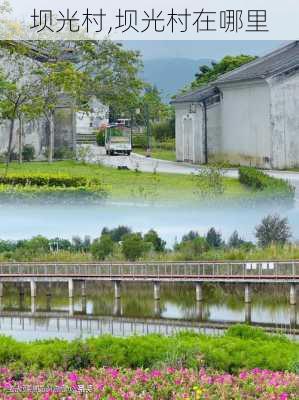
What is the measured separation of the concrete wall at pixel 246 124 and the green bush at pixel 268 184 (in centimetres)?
20

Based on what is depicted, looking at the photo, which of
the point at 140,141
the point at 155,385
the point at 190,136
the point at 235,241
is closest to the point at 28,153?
the point at 140,141

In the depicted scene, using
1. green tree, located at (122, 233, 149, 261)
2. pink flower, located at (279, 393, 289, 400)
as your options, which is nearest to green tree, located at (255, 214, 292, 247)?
green tree, located at (122, 233, 149, 261)

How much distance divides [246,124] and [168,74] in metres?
0.74

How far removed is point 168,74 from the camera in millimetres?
9578

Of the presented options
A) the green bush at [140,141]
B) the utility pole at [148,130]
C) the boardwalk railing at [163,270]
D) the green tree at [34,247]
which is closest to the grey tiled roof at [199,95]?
the utility pole at [148,130]

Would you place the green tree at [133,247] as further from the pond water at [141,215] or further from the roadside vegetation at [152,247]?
the pond water at [141,215]

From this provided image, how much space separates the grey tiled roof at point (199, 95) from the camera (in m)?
9.59

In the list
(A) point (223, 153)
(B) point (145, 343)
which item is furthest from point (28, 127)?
(B) point (145, 343)

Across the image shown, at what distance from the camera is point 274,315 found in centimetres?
1045

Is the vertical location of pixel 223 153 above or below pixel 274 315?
above

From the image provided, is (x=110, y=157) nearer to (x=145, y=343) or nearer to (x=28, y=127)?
(x=28, y=127)

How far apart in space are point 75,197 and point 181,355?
333 centimetres

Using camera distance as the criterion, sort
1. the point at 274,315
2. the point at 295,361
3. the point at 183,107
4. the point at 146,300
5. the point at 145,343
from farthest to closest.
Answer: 1. the point at 146,300
2. the point at 274,315
3. the point at 183,107
4. the point at 145,343
5. the point at 295,361

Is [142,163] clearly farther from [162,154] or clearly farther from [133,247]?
[133,247]
